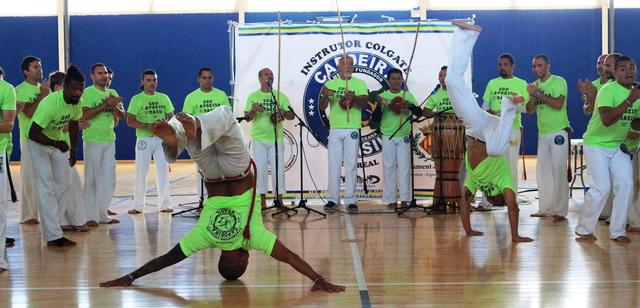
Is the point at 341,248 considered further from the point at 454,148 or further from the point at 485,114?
the point at 454,148

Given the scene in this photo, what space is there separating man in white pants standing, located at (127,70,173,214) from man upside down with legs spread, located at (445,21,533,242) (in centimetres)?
371

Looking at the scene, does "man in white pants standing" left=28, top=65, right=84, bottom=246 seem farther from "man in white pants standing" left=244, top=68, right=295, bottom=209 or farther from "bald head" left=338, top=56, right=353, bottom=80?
"bald head" left=338, top=56, right=353, bottom=80

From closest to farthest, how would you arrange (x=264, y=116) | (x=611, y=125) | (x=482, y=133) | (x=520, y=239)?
(x=611, y=125) < (x=520, y=239) < (x=482, y=133) < (x=264, y=116)

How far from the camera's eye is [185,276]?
5828mm

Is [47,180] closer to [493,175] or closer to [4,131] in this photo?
[4,131]

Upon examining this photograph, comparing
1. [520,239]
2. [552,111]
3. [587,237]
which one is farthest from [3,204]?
[552,111]

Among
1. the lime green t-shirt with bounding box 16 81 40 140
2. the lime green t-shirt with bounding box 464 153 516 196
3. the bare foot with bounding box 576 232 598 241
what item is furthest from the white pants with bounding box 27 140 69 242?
the bare foot with bounding box 576 232 598 241

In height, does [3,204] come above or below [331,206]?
above

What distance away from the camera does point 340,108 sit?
9594mm

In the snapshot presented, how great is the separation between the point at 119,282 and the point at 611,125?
4.07 metres

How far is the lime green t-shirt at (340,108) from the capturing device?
9570 millimetres

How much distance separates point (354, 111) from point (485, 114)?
2.53 meters

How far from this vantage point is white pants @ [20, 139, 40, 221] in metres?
8.64

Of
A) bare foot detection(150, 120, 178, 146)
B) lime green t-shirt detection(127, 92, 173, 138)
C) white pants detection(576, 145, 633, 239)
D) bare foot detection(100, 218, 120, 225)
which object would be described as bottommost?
bare foot detection(100, 218, 120, 225)
